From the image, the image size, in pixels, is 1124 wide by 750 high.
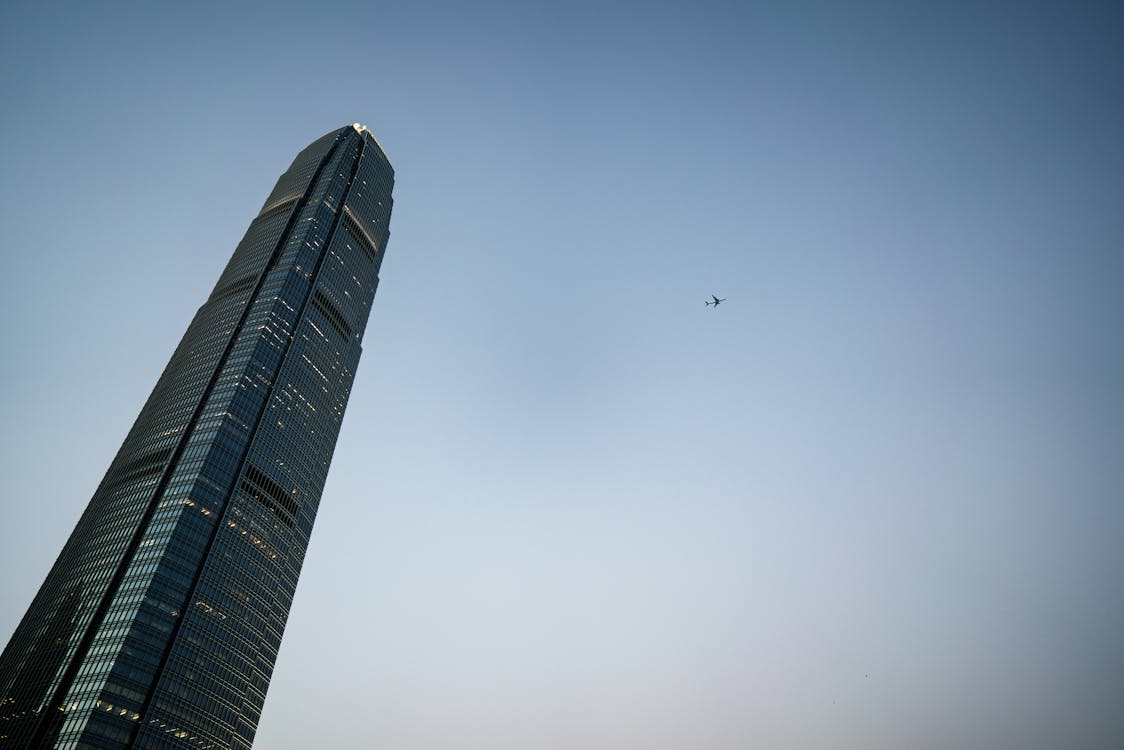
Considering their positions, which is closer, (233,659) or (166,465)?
(233,659)

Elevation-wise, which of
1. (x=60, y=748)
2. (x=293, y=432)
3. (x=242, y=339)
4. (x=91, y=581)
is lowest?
(x=60, y=748)

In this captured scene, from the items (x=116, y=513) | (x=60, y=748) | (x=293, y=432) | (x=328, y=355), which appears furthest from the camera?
(x=328, y=355)

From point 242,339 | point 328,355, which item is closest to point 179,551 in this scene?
point 242,339

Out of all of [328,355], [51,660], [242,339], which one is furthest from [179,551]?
[328,355]

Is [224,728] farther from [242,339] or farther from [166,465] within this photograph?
[242,339]

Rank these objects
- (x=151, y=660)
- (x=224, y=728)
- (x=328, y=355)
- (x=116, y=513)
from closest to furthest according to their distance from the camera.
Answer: (x=151, y=660) → (x=224, y=728) → (x=116, y=513) → (x=328, y=355)

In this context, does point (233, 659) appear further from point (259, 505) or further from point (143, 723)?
point (259, 505)

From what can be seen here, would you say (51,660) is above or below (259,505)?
below
